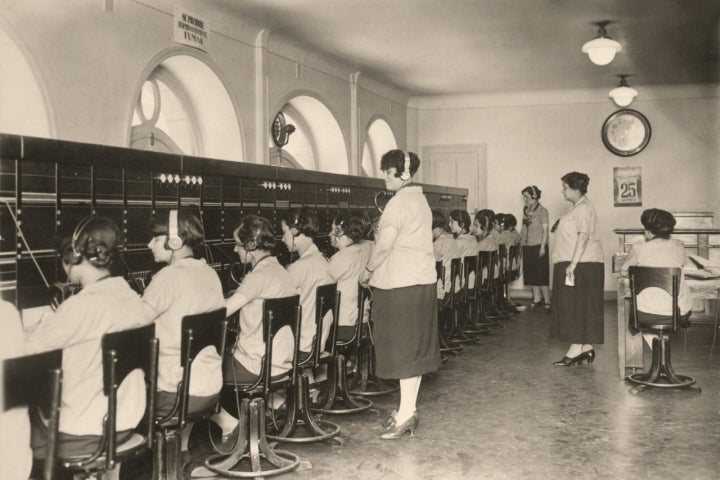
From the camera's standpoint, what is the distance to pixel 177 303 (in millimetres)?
3131

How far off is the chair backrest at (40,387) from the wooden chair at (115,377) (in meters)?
0.16

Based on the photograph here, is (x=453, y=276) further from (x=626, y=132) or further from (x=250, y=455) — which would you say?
(x=626, y=132)

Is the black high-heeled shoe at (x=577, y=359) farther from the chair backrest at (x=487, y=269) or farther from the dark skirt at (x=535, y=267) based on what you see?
the dark skirt at (x=535, y=267)

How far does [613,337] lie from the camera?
7586 mm

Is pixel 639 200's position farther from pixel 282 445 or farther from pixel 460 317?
pixel 282 445

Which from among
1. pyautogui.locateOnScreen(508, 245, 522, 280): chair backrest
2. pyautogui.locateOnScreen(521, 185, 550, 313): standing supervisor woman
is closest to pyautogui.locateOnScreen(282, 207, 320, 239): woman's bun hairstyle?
pyautogui.locateOnScreen(508, 245, 522, 280): chair backrest

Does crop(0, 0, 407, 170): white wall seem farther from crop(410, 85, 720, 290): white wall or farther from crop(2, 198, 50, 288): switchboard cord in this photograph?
crop(410, 85, 720, 290): white wall

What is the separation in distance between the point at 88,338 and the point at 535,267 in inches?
314

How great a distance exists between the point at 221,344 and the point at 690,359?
473cm

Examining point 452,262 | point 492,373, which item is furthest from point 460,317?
point 492,373

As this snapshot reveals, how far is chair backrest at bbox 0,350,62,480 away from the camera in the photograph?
2.21 meters

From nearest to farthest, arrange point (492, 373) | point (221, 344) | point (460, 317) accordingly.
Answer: point (221, 344) → point (492, 373) → point (460, 317)

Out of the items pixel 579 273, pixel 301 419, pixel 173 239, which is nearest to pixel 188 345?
pixel 173 239

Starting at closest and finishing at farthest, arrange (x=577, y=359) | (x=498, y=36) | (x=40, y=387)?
(x=40, y=387) < (x=577, y=359) < (x=498, y=36)
